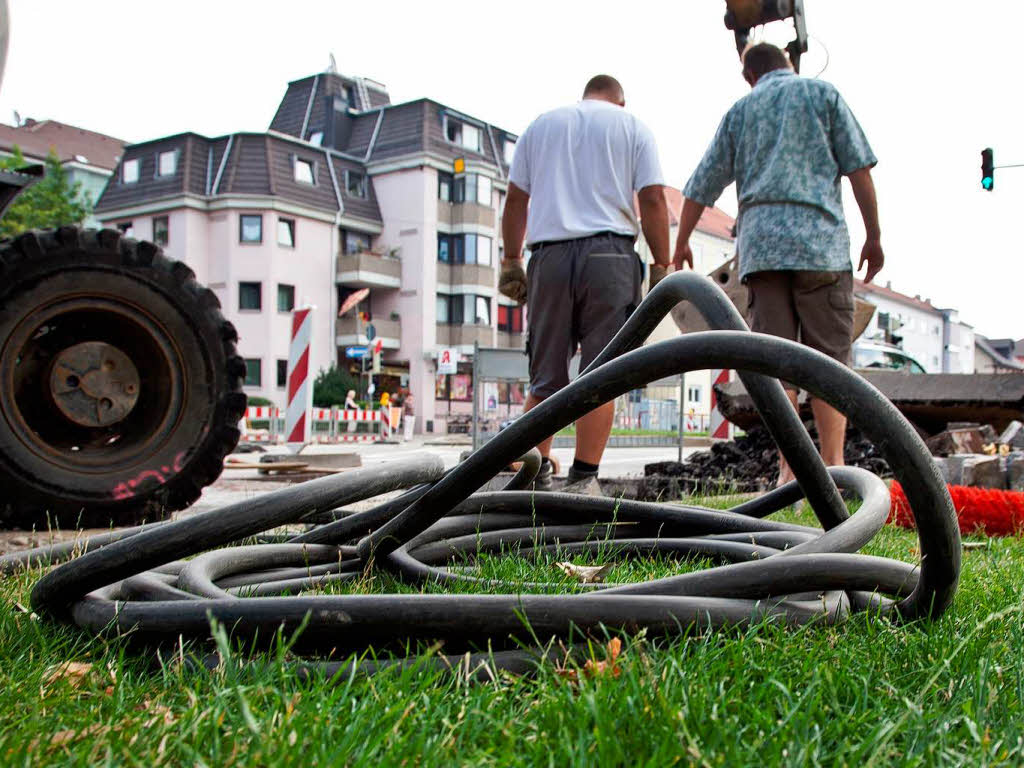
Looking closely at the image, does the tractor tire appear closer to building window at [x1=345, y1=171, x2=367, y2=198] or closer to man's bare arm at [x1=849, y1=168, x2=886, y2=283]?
man's bare arm at [x1=849, y1=168, x2=886, y2=283]

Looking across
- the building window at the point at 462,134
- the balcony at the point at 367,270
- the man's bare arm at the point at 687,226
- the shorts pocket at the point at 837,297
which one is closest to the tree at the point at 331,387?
the balcony at the point at 367,270

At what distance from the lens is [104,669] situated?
1.28m

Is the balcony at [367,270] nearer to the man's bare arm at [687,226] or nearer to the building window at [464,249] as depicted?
the building window at [464,249]

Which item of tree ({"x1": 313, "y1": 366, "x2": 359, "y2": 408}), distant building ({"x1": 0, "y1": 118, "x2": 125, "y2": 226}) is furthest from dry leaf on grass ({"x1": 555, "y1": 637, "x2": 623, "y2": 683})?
distant building ({"x1": 0, "y1": 118, "x2": 125, "y2": 226})

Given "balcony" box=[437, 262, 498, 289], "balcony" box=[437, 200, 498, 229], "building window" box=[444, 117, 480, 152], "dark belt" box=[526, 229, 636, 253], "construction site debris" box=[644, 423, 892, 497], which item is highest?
"building window" box=[444, 117, 480, 152]

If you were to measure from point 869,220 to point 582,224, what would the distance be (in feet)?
4.51

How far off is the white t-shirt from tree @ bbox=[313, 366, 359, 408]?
105ft

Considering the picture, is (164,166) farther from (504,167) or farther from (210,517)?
(210,517)

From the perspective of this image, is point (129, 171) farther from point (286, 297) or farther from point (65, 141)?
point (65, 141)

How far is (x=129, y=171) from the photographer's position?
135ft

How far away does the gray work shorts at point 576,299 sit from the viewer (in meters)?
4.45

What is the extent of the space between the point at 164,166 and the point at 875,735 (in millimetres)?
42800

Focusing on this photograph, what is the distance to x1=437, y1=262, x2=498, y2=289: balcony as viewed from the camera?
137 ft

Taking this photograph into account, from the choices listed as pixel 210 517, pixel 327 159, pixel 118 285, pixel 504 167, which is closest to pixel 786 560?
pixel 210 517
